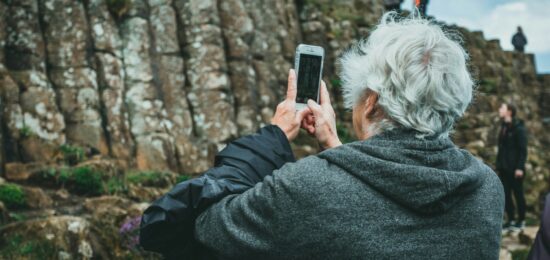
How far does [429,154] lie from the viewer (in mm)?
2031

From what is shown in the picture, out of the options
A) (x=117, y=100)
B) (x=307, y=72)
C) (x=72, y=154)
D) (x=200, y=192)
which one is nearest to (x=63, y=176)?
(x=72, y=154)

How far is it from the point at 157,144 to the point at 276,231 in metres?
10.9

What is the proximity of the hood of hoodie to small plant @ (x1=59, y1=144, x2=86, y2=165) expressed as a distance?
31.0ft

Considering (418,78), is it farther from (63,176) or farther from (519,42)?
(519,42)

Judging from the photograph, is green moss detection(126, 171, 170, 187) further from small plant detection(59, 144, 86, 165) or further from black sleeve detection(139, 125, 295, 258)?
black sleeve detection(139, 125, 295, 258)

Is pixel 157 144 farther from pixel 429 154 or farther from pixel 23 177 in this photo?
pixel 429 154

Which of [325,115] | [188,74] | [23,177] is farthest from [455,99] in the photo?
[188,74]

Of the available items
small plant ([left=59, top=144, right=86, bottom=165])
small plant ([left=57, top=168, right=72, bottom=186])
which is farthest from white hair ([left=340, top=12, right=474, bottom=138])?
small plant ([left=59, top=144, right=86, bottom=165])

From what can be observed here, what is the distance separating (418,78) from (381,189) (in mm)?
389

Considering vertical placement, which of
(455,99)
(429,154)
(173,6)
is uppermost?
(173,6)

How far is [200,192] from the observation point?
215 centimetres

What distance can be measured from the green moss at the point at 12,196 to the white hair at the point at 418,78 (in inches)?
306

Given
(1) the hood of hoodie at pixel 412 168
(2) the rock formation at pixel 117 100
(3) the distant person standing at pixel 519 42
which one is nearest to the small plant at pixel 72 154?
(2) the rock formation at pixel 117 100

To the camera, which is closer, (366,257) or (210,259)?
(366,257)
